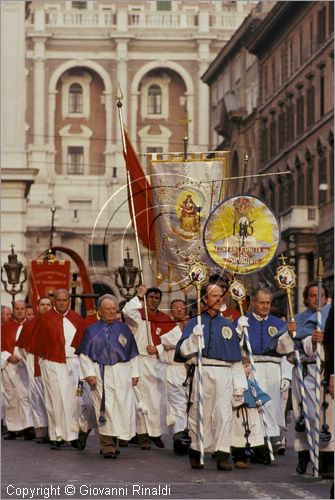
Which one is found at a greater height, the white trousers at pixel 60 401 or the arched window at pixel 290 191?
the arched window at pixel 290 191

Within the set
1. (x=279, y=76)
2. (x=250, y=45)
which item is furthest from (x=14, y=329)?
(x=250, y=45)

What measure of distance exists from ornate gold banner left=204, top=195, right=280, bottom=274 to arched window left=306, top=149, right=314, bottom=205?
39.9 meters

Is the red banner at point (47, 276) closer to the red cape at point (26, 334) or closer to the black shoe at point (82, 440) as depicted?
the red cape at point (26, 334)

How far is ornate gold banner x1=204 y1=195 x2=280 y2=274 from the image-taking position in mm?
16359

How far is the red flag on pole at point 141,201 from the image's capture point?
19562mm

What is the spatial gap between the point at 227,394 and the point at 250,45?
5350 cm

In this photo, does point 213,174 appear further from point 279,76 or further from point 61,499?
point 279,76

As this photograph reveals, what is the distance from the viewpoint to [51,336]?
18.7 m

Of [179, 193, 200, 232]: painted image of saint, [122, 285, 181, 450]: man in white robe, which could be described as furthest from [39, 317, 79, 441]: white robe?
[179, 193, 200, 232]: painted image of saint

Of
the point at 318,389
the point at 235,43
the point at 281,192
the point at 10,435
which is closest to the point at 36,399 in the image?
the point at 10,435

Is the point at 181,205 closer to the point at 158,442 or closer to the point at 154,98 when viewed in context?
the point at 158,442

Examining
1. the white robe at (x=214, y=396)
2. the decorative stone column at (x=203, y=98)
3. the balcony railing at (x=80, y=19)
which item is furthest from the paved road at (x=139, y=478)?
the balcony railing at (x=80, y=19)

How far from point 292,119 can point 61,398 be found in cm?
4264

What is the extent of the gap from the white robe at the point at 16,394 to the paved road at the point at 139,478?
337 cm
